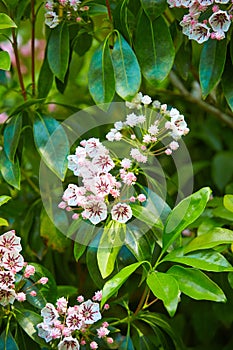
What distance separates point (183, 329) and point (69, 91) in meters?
0.86

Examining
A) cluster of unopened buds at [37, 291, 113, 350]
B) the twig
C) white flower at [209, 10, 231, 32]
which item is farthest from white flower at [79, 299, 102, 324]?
the twig

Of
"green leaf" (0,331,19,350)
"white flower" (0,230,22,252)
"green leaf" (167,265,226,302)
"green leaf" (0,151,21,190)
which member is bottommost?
"green leaf" (0,331,19,350)

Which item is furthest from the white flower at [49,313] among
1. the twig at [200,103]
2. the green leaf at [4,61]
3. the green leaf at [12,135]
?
the twig at [200,103]

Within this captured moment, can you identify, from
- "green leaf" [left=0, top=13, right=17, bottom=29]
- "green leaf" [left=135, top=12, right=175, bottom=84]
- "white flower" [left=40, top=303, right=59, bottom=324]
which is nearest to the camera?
"white flower" [left=40, top=303, right=59, bottom=324]

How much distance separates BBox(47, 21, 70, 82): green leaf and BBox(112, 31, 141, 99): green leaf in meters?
0.13

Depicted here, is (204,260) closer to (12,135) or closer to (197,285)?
(197,285)

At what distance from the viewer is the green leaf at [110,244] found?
3.85 ft

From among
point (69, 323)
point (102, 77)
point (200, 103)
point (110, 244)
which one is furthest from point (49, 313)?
point (200, 103)

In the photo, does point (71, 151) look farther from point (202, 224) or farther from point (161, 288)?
point (161, 288)

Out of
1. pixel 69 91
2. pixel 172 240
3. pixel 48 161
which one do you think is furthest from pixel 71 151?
pixel 69 91

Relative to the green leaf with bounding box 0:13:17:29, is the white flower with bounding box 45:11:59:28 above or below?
below

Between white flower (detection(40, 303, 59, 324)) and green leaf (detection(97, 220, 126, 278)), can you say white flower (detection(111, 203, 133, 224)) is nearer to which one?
green leaf (detection(97, 220, 126, 278))

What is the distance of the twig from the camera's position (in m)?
1.90

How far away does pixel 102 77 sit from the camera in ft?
4.42
